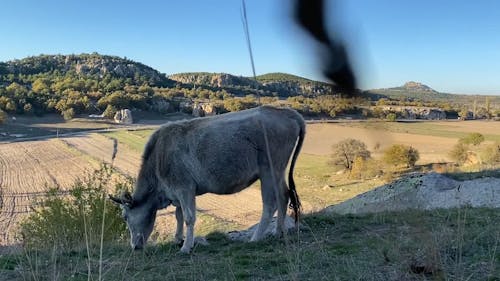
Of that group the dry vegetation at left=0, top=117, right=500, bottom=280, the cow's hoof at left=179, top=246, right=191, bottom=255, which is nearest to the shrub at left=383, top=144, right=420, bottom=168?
the dry vegetation at left=0, top=117, right=500, bottom=280

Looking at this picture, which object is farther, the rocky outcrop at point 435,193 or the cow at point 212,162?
the rocky outcrop at point 435,193

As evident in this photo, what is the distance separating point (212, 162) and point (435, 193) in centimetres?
1335

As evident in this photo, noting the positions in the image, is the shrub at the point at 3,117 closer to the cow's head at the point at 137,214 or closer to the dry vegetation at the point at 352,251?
the cow's head at the point at 137,214

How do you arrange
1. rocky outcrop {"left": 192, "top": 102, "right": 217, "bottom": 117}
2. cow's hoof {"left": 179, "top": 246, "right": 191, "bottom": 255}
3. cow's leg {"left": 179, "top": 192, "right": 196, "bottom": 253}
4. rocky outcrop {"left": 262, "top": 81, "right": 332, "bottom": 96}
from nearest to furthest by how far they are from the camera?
rocky outcrop {"left": 262, "top": 81, "right": 332, "bottom": 96}
rocky outcrop {"left": 192, "top": 102, "right": 217, "bottom": 117}
cow's hoof {"left": 179, "top": 246, "right": 191, "bottom": 255}
cow's leg {"left": 179, "top": 192, "right": 196, "bottom": 253}

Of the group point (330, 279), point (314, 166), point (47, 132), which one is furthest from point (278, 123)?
point (47, 132)

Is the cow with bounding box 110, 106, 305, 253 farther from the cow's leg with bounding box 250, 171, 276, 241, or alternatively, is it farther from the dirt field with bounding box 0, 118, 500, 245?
the dirt field with bounding box 0, 118, 500, 245

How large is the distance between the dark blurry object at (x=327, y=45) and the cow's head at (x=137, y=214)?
714 cm

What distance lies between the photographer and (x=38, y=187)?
151 feet

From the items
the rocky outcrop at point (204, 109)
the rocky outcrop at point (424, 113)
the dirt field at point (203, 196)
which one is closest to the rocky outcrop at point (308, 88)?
the dirt field at point (203, 196)

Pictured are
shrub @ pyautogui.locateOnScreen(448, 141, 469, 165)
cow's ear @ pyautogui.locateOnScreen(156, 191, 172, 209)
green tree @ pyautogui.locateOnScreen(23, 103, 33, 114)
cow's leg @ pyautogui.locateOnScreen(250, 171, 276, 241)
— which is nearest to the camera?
shrub @ pyautogui.locateOnScreen(448, 141, 469, 165)

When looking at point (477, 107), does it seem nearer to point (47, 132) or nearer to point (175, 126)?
point (175, 126)

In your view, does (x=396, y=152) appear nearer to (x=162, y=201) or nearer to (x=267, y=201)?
(x=267, y=201)

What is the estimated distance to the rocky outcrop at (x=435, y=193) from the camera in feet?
51.5

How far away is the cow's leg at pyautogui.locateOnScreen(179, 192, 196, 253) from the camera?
7117mm
